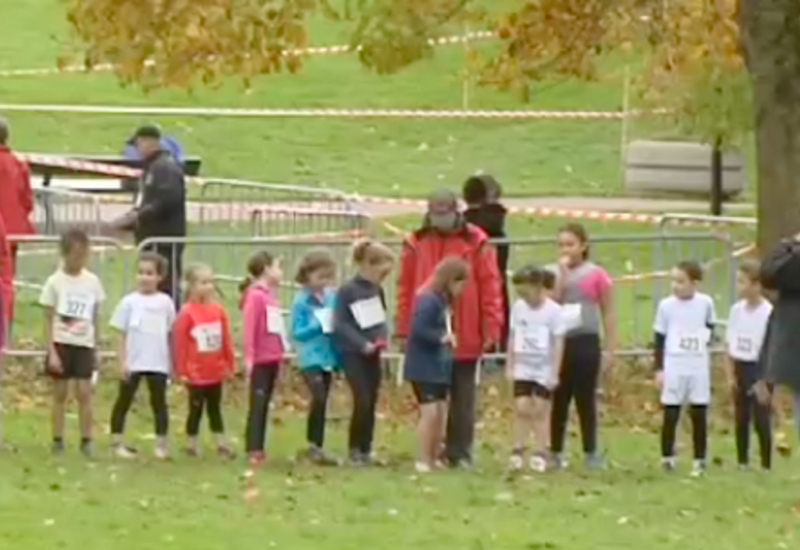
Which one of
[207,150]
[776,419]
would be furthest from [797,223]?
[207,150]

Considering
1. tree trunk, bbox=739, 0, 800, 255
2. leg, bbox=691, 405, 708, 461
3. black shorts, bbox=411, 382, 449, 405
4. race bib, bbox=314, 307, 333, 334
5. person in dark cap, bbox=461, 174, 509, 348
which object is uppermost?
tree trunk, bbox=739, 0, 800, 255

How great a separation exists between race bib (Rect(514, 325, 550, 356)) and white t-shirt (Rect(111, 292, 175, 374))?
7.21ft

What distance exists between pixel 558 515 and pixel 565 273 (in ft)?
9.55

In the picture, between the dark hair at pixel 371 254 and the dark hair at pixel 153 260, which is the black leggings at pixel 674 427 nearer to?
the dark hair at pixel 371 254

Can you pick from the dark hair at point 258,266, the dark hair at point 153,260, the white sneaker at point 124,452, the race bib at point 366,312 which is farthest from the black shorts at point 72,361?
the race bib at point 366,312

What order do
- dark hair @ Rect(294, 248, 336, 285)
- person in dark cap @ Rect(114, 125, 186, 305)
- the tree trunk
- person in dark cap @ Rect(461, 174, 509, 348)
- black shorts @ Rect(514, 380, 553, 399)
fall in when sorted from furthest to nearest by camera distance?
the tree trunk, person in dark cap @ Rect(114, 125, 186, 305), person in dark cap @ Rect(461, 174, 509, 348), dark hair @ Rect(294, 248, 336, 285), black shorts @ Rect(514, 380, 553, 399)

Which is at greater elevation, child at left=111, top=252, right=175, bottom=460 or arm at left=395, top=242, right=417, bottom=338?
arm at left=395, top=242, right=417, bottom=338

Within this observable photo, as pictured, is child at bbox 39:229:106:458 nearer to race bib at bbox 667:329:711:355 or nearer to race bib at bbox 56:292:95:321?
race bib at bbox 56:292:95:321

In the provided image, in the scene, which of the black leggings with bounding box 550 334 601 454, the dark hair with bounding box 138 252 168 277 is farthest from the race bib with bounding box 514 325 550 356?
the dark hair with bounding box 138 252 168 277

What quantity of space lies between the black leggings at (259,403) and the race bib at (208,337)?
0.29 m

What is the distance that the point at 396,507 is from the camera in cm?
1372

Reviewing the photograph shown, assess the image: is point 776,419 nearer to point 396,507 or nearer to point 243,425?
point 243,425

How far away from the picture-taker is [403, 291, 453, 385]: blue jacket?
15773mm

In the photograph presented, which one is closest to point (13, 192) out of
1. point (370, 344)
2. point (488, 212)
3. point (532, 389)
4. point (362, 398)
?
point (488, 212)
